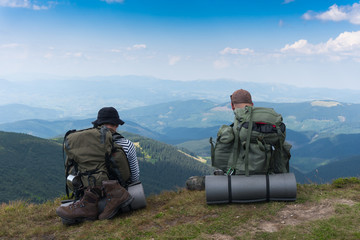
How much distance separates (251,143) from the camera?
7523 mm

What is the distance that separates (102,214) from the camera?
7398mm

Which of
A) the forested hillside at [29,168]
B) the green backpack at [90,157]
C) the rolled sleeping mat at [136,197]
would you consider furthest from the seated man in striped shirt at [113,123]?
the forested hillside at [29,168]

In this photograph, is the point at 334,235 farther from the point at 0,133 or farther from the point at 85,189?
the point at 0,133

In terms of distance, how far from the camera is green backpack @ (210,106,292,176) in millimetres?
7445

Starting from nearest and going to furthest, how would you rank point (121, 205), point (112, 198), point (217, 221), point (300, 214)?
1. point (217, 221)
2. point (300, 214)
3. point (112, 198)
4. point (121, 205)

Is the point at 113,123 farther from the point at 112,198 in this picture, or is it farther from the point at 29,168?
the point at 29,168

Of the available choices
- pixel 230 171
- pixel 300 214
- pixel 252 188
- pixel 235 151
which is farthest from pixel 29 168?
pixel 300 214

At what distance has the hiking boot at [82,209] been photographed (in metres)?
7.29

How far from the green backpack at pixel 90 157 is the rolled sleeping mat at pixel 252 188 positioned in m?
2.89

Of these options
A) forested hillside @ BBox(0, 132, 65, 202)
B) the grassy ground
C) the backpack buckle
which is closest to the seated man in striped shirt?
the grassy ground

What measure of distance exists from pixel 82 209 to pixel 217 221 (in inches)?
141

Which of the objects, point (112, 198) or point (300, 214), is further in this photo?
point (112, 198)

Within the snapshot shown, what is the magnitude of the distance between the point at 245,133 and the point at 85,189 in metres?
4.68

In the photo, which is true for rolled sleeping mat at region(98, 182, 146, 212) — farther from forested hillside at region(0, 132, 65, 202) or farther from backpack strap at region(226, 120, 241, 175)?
forested hillside at region(0, 132, 65, 202)
